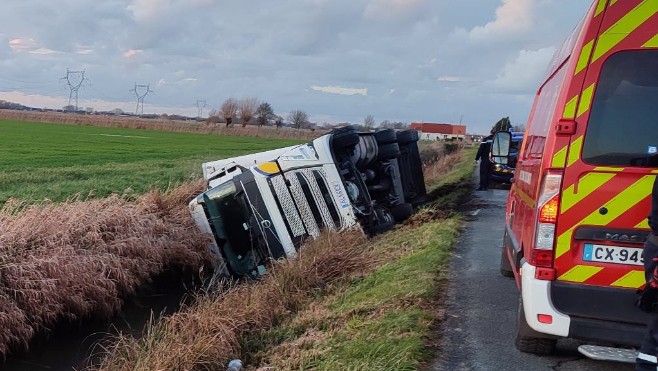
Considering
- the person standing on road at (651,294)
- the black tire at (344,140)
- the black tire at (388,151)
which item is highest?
the black tire at (344,140)

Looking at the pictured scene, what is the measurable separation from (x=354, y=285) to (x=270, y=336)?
153 cm

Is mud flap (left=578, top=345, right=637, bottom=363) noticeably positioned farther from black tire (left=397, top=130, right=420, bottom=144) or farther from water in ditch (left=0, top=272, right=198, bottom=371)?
black tire (left=397, top=130, right=420, bottom=144)

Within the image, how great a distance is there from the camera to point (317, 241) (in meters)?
8.68

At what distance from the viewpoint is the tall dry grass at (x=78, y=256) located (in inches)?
290

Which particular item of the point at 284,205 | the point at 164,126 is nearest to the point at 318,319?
the point at 284,205

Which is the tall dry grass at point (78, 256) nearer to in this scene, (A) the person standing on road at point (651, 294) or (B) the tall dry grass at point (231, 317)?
(B) the tall dry grass at point (231, 317)

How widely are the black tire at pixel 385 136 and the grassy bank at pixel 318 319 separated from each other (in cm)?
501

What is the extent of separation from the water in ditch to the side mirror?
14.2ft

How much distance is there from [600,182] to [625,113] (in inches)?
17.2

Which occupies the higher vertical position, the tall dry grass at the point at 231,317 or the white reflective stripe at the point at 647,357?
the white reflective stripe at the point at 647,357

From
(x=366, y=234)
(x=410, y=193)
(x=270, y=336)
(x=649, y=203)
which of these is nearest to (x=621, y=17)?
(x=649, y=203)

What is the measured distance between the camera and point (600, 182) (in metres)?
3.49

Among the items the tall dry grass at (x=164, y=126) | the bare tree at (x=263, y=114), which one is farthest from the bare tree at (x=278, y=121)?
the tall dry grass at (x=164, y=126)

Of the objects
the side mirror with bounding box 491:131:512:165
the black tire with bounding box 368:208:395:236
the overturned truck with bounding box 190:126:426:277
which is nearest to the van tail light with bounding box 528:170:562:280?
the side mirror with bounding box 491:131:512:165
